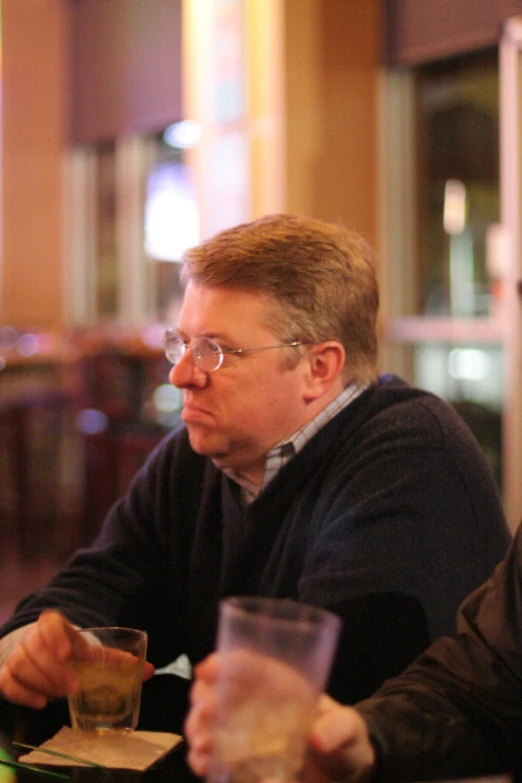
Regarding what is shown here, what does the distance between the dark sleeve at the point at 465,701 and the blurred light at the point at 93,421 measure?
3.99 m

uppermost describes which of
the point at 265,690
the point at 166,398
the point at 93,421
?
the point at 265,690

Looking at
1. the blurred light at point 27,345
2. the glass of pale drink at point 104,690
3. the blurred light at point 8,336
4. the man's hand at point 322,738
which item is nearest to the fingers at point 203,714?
the man's hand at point 322,738

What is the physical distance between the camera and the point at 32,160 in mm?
6742

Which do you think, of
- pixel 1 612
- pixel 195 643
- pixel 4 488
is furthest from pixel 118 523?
pixel 4 488

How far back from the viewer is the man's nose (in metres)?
1.41

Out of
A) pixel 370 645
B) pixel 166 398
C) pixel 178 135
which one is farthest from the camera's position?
pixel 178 135

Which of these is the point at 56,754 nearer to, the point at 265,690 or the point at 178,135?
the point at 265,690

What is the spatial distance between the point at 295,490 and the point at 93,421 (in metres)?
3.68

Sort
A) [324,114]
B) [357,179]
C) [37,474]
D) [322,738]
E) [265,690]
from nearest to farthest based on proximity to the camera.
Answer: [265,690], [322,738], [324,114], [357,179], [37,474]

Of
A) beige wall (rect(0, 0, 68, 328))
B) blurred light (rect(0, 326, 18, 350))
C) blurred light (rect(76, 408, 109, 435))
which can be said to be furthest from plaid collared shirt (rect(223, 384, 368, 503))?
beige wall (rect(0, 0, 68, 328))

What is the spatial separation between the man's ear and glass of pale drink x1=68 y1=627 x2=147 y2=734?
1.82 feet

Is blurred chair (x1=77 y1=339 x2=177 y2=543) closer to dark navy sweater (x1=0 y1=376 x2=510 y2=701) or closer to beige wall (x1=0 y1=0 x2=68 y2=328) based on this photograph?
beige wall (x1=0 y1=0 x2=68 y2=328)

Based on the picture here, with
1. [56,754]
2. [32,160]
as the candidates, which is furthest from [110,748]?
[32,160]

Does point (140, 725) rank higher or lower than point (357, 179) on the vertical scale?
lower
